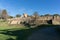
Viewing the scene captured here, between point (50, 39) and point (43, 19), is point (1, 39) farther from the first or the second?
point (43, 19)

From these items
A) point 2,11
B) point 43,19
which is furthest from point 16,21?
point 2,11

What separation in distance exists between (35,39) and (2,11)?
8368 centimetres

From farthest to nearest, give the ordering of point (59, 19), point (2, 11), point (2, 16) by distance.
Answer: point (2, 11) → point (2, 16) → point (59, 19)

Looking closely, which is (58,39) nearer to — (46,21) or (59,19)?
(59,19)

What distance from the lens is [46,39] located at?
15.0 meters

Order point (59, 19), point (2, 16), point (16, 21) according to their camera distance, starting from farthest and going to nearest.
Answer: point (2, 16)
point (16, 21)
point (59, 19)

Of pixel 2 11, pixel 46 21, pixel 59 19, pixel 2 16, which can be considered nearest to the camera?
pixel 59 19

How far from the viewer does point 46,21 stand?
157 feet

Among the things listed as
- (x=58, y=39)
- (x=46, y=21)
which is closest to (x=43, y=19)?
(x=46, y=21)

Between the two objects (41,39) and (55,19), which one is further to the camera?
(55,19)

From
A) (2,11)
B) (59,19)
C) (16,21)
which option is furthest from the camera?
(2,11)

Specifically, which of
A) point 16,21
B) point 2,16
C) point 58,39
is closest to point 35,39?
point 58,39

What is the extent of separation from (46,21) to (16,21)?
39.6 ft

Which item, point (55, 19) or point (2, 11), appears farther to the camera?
point (2, 11)
